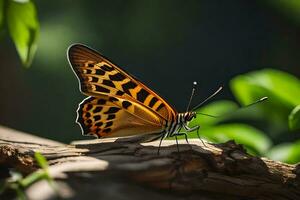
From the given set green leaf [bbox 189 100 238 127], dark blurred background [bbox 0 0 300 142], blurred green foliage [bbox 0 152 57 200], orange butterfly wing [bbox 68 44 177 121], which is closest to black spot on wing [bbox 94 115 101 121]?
orange butterfly wing [bbox 68 44 177 121]

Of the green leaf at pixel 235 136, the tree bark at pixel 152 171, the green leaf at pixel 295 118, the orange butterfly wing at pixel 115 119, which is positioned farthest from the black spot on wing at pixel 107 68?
the green leaf at pixel 295 118

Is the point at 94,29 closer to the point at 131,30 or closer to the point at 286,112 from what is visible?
the point at 131,30

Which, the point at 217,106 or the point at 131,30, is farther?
the point at 131,30

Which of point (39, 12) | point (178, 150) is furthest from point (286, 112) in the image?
point (39, 12)

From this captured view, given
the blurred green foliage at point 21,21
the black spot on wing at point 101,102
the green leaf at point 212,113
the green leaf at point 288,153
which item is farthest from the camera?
the green leaf at point 212,113

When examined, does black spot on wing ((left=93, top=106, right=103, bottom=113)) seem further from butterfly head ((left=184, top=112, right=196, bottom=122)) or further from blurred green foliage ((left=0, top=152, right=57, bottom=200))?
blurred green foliage ((left=0, top=152, right=57, bottom=200))

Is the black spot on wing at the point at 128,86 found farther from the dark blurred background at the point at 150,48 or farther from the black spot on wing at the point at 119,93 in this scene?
the dark blurred background at the point at 150,48
